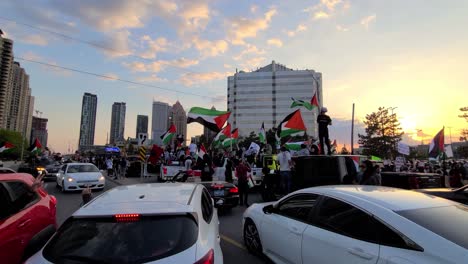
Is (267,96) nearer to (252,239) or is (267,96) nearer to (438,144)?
(438,144)

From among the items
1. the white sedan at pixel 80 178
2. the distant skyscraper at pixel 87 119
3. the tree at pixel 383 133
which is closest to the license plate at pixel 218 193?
A: the white sedan at pixel 80 178

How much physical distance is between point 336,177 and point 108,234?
8194 mm

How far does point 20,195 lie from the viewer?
4.79 metres

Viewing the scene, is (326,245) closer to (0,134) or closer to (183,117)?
(0,134)

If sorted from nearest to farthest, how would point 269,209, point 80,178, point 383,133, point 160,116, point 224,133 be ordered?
point 269,209, point 80,178, point 224,133, point 383,133, point 160,116

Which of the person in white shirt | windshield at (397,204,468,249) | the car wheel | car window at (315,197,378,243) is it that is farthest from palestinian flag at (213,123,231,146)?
windshield at (397,204,468,249)

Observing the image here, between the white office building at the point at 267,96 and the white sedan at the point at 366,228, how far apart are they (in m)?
139

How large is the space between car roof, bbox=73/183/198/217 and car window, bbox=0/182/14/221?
135cm

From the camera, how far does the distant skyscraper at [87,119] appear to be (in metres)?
158

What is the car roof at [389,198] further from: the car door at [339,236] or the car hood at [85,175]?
the car hood at [85,175]

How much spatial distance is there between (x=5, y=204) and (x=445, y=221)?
5.42m

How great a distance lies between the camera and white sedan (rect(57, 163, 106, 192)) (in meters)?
14.9

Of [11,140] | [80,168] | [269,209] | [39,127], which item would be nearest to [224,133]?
[80,168]

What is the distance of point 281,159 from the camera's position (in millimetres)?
11836
